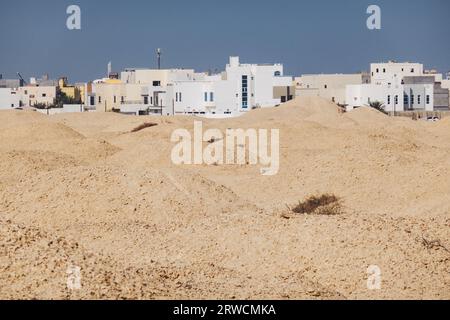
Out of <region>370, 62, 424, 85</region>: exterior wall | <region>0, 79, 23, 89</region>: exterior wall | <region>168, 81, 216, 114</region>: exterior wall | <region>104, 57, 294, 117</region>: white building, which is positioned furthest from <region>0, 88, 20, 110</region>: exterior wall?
<region>370, 62, 424, 85</region>: exterior wall

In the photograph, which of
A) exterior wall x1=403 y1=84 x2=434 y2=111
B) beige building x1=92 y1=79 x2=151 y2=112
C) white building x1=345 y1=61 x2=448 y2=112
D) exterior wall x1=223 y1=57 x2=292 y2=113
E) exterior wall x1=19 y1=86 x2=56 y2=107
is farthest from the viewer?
exterior wall x1=19 y1=86 x2=56 y2=107

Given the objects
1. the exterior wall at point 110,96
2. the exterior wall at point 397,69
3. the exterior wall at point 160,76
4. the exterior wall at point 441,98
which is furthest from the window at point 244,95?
the exterior wall at point 397,69

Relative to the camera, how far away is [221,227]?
16891 millimetres

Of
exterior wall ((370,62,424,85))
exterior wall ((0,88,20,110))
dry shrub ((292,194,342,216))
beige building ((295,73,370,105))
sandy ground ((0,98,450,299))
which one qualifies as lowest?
dry shrub ((292,194,342,216))

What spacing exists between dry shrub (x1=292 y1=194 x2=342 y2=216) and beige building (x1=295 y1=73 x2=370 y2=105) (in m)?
53.7

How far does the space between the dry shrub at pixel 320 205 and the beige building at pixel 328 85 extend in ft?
176

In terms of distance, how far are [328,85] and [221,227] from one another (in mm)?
66976

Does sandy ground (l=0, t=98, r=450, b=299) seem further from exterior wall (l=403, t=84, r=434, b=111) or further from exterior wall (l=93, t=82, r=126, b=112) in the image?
exterior wall (l=93, t=82, r=126, b=112)

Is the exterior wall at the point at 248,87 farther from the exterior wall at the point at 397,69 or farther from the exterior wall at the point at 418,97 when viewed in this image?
the exterior wall at the point at 397,69

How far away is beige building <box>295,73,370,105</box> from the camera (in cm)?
7944

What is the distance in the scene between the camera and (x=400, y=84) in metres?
76.5

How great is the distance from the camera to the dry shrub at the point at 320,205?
22.3m

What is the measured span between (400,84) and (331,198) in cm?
5306

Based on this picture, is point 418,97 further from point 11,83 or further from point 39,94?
point 11,83
